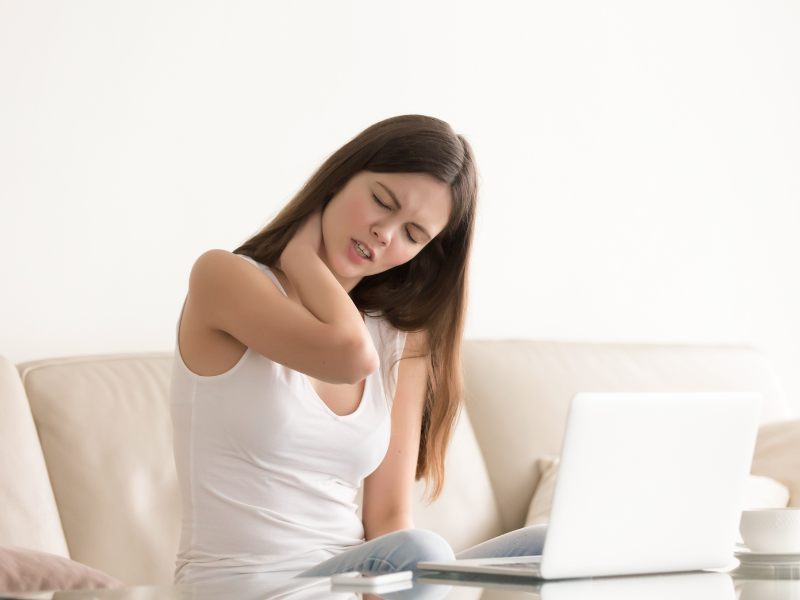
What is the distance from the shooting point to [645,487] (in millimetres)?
849

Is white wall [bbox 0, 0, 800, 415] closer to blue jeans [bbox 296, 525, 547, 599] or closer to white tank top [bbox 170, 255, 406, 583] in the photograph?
white tank top [bbox 170, 255, 406, 583]

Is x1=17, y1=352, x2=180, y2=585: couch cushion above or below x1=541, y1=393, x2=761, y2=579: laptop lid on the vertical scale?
below

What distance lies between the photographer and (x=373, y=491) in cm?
146

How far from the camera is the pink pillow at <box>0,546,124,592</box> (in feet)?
3.24

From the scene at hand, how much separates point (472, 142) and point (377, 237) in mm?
1232

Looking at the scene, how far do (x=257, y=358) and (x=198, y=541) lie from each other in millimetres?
283

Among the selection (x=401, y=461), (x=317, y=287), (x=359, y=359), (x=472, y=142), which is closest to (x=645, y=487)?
(x=359, y=359)

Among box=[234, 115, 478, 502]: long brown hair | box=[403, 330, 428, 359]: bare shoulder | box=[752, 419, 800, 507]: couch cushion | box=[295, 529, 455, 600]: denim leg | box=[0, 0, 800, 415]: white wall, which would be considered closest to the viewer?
box=[295, 529, 455, 600]: denim leg

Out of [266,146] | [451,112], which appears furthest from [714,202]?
[266,146]

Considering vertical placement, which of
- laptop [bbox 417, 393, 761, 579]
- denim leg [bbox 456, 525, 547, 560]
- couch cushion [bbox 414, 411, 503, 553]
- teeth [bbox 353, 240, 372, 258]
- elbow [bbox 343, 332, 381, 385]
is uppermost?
teeth [bbox 353, 240, 372, 258]

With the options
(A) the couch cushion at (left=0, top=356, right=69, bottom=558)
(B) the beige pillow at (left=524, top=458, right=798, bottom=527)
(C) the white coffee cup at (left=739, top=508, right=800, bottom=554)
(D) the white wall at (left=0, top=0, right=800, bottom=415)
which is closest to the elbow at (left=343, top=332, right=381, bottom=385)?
(C) the white coffee cup at (left=739, top=508, right=800, bottom=554)

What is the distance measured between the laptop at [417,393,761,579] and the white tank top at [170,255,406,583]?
41 cm

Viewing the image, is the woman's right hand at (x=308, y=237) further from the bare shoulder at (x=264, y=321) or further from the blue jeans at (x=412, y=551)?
the blue jeans at (x=412, y=551)

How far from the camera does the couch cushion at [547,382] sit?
1991mm
